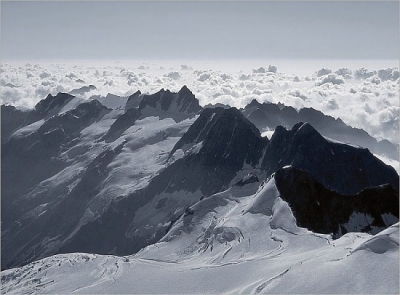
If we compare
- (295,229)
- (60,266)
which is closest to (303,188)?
(295,229)

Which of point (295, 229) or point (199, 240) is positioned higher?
point (295, 229)

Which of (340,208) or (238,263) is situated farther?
(340,208)

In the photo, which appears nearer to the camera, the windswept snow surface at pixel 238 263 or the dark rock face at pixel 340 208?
the windswept snow surface at pixel 238 263

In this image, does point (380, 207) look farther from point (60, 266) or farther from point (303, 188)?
point (60, 266)

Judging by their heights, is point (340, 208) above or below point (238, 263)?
above
